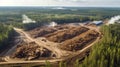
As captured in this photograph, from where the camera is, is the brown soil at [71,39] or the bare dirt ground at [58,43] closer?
the bare dirt ground at [58,43]

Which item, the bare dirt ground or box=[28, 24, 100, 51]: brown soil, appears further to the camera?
box=[28, 24, 100, 51]: brown soil

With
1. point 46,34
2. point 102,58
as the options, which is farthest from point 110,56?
point 46,34

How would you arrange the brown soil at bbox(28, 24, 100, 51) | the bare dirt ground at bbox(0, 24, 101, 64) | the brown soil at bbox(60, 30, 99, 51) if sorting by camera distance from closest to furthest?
the bare dirt ground at bbox(0, 24, 101, 64) → the brown soil at bbox(60, 30, 99, 51) → the brown soil at bbox(28, 24, 100, 51)

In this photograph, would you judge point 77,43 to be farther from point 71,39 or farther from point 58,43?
point 71,39

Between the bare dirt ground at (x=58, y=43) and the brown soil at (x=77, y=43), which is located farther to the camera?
the brown soil at (x=77, y=43)

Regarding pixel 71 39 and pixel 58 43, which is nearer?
pixel 58 43

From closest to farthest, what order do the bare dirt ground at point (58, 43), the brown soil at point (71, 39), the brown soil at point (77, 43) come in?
1. the bare dirt ground at point (58, 43)
2. the brown soil at point (77, 43)
3. the brown soil at point (71, 39)

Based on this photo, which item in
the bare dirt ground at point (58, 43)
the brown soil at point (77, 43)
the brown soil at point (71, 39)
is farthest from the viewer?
the brown soil at point (71, 39)

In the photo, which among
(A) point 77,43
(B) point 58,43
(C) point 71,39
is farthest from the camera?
(C) point 71,39

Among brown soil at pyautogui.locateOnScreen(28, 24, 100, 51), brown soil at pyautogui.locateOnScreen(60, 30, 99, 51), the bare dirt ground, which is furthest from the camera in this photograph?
brown soil at pyautogui.locateOnScreen(28, 24, 100, 51)

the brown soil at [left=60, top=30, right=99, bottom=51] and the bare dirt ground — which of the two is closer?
the bare dirt ground

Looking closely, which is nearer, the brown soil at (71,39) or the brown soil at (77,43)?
the brown soil at (77,43)

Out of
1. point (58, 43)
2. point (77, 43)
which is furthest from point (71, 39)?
point (77, 43)
